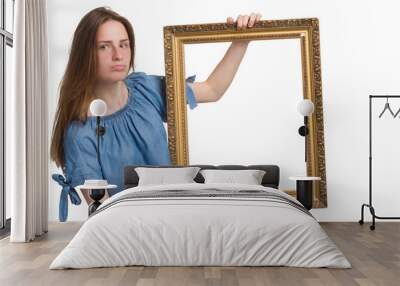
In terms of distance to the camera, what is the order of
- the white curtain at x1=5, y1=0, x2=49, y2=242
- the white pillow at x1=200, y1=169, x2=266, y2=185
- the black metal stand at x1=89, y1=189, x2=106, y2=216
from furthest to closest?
the black metal stand at x1=89, y1=189, x2=106, y2=216
the white pillow at x1=200, y1=169, x2=266, y2=185
the white curtain at x1=5, y1=0, x2=49, y2=242

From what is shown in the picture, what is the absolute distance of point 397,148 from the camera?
644cm

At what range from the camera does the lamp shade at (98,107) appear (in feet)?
20.1

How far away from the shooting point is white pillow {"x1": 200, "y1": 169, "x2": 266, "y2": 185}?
5787mm

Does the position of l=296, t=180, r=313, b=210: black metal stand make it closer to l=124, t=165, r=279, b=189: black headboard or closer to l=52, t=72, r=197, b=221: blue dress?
l=124, t=165, r=279, b=189: black headboard

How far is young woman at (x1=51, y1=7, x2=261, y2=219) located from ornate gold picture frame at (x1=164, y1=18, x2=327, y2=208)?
4.1 inches

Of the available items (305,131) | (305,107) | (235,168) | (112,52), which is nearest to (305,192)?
(305,131)

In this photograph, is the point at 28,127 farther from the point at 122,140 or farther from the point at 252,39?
the point at 252,39

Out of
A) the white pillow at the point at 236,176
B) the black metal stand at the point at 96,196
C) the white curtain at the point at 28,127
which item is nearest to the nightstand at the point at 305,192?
the white pillow at the point at 236,176

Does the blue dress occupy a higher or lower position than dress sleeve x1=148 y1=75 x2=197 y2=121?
lower

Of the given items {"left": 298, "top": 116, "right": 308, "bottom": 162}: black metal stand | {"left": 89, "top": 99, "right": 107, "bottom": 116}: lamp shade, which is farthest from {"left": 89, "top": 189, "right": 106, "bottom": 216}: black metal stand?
{"left": 298, "top": 116, "right": 308, "bottom": 162}: black metal stand

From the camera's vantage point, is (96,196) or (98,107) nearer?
(96,196)

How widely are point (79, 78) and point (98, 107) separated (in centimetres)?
62

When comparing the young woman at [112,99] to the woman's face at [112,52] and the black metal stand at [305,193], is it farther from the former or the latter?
the black metal stand at [305,193]

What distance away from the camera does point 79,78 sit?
21.4 ft
